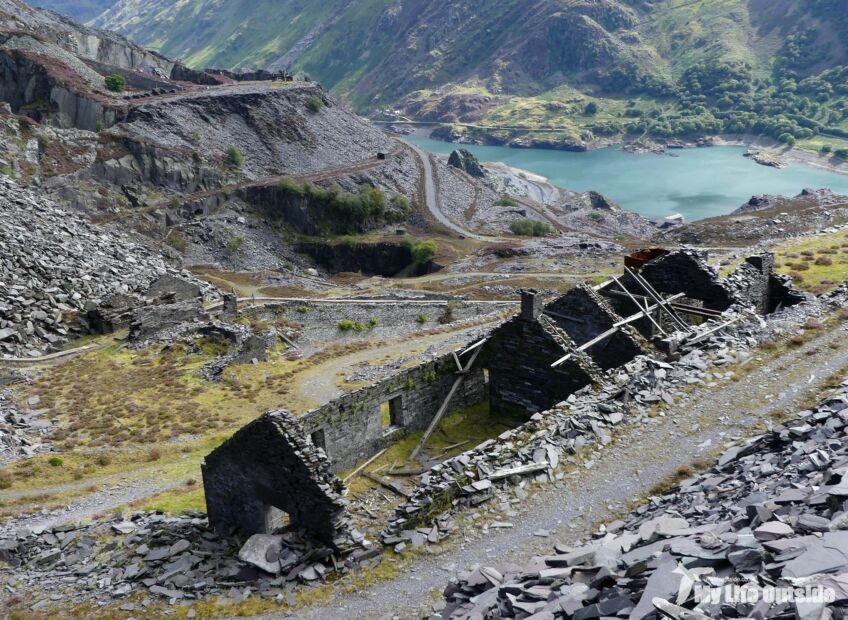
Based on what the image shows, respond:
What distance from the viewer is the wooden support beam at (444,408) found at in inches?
978

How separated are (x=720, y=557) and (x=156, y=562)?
50.3 ft

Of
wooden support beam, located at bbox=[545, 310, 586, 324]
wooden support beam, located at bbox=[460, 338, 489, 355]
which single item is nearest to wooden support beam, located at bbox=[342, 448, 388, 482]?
wooden support beam, located at bbox=[460, 338, 489, 355]

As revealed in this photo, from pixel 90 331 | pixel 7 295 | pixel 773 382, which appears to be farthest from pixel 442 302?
pixel 773 382

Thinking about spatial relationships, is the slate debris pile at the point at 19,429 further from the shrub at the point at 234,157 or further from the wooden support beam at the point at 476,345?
the shrub at the point at 234,157

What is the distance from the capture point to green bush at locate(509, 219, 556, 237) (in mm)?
103875

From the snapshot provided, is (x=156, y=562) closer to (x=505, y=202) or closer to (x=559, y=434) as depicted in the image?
(x=559, y=434)

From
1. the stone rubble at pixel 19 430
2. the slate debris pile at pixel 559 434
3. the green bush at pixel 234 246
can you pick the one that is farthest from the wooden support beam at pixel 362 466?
the green bush at pixel 234 246

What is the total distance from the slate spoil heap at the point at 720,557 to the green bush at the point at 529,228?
87037 millimetres

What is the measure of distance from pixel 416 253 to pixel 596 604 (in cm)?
7927

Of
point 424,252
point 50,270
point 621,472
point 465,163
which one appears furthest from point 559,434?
point 465,163

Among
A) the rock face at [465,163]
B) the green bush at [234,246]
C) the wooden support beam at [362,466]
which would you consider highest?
the rock face at [465,163]

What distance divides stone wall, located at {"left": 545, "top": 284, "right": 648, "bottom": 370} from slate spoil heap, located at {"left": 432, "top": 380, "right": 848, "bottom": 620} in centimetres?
956

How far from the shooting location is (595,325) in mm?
28891

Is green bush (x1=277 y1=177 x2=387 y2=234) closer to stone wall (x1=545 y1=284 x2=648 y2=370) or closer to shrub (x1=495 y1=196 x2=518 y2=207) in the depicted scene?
shrub (x1=495 y1=196 x2=518 y2=207)
